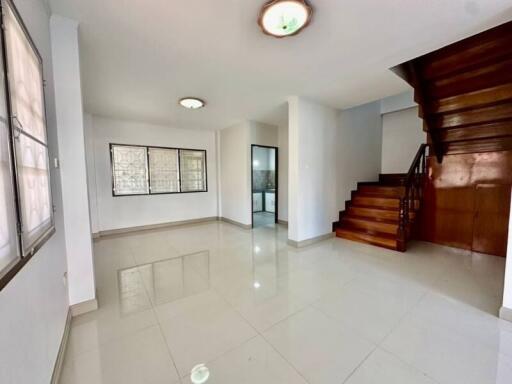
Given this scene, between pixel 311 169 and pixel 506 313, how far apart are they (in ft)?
9.11

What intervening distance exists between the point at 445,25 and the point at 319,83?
1399 millimetres

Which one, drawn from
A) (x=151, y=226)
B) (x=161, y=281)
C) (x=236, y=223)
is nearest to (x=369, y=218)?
(x=236, y=223)

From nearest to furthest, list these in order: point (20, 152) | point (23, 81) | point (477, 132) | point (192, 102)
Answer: point (20, 152) → point (23, 81) → point (477, 132) → point (192, 102)

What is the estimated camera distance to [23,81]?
1.18 m

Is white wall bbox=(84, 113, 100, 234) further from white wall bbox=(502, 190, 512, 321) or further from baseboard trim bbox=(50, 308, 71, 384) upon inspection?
white wall bbox=(502, 190, 512, 321)

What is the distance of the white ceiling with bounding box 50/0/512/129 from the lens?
1.73 meters

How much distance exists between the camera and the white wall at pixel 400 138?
4.92m

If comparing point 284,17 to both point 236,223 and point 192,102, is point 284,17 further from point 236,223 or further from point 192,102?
point 236,223

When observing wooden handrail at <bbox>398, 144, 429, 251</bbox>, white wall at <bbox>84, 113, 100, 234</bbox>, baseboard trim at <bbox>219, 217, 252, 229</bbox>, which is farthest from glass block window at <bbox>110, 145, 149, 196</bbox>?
wooden handrail at <bbox>398, 144, 429, 251</bbox>

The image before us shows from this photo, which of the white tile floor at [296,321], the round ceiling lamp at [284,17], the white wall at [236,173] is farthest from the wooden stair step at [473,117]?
the white wall at [236,173]

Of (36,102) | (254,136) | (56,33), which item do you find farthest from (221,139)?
(36,102)

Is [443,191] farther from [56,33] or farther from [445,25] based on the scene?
[56,33]

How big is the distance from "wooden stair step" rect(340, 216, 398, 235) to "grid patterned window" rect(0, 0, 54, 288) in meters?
4.47

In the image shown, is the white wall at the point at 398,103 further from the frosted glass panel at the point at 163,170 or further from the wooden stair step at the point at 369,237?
the frosted glass panel at the point at 163,170
